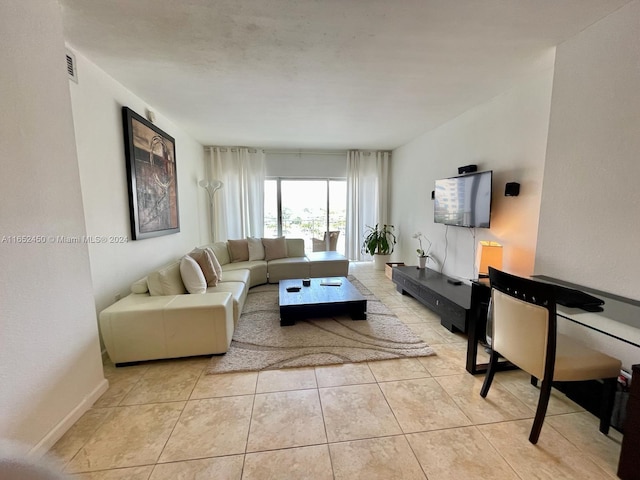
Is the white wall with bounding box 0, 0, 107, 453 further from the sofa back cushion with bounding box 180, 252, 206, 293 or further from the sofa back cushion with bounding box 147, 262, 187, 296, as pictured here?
the sofa back cushion with bounding box 180, 252, 206, 293

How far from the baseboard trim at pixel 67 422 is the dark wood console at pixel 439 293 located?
9.55 feet

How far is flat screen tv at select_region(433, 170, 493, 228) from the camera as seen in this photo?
2.87 meters

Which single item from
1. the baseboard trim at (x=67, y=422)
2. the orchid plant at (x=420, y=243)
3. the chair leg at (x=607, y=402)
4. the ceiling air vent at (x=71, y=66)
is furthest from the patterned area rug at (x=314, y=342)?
the ceiling air vent at (x=71, y=66)

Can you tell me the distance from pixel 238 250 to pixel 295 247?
3.36 feet

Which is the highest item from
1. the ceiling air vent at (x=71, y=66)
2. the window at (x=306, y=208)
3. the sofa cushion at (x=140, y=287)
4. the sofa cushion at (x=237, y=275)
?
the ceiling air vent at (x=71, y=66)

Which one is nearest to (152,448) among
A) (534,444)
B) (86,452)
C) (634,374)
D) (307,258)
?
(86,452)

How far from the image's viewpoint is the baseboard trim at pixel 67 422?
1.41 m

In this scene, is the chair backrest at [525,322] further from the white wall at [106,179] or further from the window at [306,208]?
the window at [306,208]

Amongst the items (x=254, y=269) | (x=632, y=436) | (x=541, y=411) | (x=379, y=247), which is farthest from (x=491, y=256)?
(x=254, y=269)

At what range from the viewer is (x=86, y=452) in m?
1.44

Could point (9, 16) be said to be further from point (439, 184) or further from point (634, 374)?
point (439, 184)

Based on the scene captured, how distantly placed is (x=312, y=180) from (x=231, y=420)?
16.0ft

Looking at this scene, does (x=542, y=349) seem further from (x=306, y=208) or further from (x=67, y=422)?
(x=306, y=208)

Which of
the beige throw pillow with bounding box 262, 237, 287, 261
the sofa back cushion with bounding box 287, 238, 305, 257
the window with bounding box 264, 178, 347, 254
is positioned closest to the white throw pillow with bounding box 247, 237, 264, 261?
the beige throw pillow with bounding box 262, 237, 287, 261
